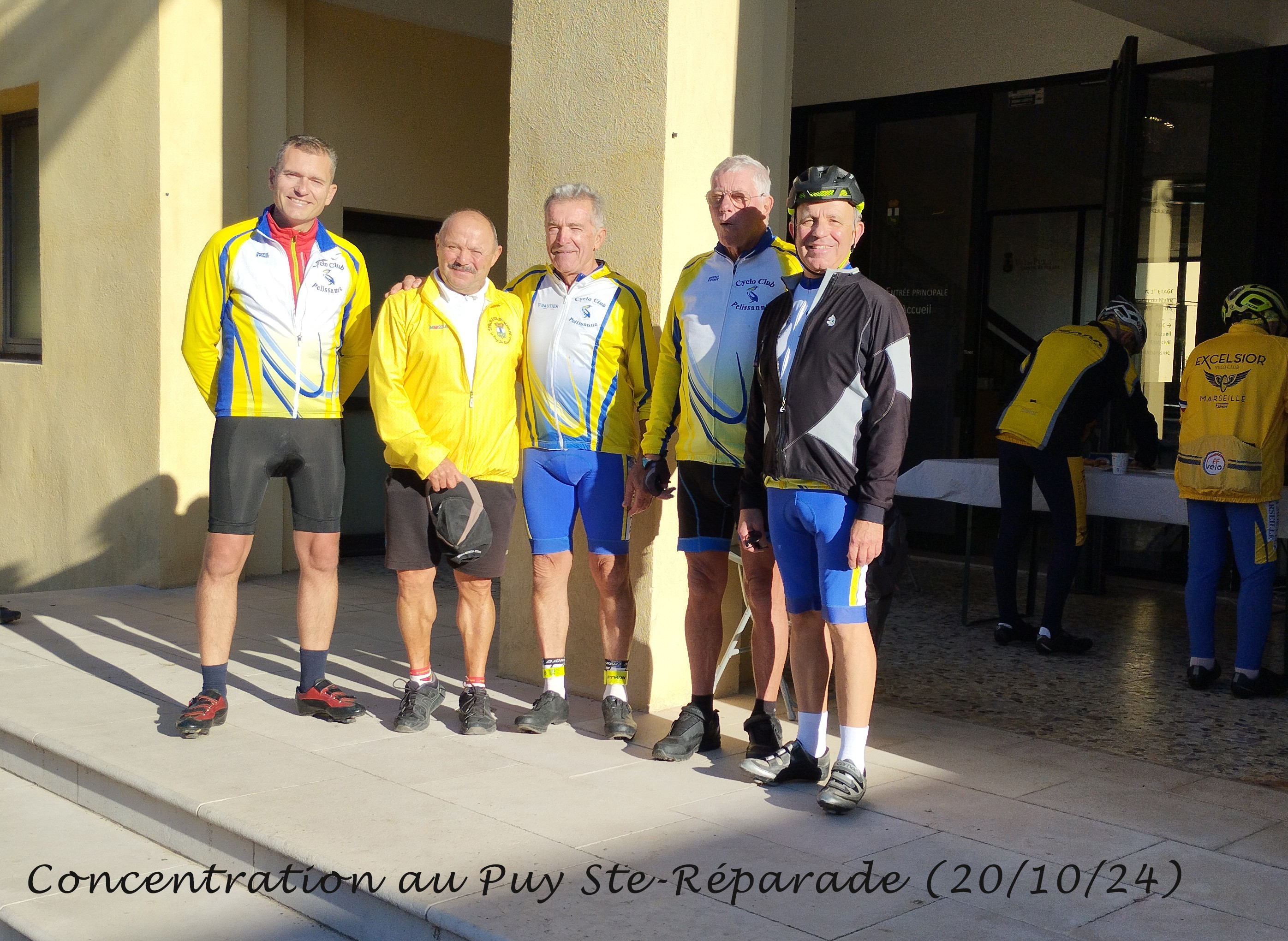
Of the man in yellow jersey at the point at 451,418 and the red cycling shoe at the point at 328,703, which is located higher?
the man in yellow jersey at the point at 451,418

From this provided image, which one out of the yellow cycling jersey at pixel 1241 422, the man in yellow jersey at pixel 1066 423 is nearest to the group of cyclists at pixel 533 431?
the yellow cycling jersey at pixel 1241 422

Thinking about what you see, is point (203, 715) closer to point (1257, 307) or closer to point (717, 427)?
point (717, 427)

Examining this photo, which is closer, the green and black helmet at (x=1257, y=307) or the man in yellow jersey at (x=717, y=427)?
the man in yellow jersey at (x=717, y=427)

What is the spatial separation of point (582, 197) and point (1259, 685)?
3584 mm

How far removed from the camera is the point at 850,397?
3746mm

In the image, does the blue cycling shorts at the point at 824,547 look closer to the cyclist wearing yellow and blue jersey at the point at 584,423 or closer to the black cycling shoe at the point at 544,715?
the cyclist wearing yellow and blue jersey at the point at 584,423

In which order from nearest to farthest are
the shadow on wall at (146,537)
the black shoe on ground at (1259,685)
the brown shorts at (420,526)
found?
the brown shorts at (420,526) → the black shoe on ground at (1259,685) → the shadow on wall at (146,537)

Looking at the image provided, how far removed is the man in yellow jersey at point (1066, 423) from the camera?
20.8ft

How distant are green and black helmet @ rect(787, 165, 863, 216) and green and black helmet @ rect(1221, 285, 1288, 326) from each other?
8.56 feet

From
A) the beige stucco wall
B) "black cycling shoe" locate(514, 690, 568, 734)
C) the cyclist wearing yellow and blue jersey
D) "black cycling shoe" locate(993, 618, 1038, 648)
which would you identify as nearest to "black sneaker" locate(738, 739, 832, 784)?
the cyclist wearing yellow and blue jersey

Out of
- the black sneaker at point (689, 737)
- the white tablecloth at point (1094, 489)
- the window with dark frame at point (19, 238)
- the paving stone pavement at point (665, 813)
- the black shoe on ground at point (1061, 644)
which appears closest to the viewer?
the paving stone pavement at point (665, 813)

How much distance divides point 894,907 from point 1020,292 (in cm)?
667

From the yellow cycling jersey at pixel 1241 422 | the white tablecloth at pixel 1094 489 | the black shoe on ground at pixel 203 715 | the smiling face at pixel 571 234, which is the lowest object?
the black shoe on ground at pixel 203 715

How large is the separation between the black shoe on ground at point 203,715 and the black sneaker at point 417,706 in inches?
24.1
